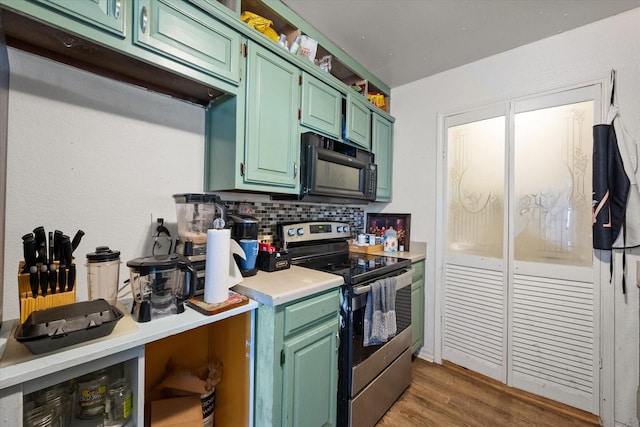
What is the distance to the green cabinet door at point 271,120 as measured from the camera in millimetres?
1380

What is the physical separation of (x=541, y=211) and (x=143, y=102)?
2585 millimetres

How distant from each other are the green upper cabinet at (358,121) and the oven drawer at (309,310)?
3.96ft

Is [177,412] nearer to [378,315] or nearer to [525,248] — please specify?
[378,315]

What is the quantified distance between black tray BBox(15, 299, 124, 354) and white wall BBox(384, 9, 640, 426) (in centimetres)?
226

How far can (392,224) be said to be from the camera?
2.59 m

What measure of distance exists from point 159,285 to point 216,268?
204 mm

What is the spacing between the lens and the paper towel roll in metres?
1.07

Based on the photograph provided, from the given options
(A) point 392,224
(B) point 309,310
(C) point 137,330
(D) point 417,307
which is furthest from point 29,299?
(A) point 392,224

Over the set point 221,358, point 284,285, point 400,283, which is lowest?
point 221,358

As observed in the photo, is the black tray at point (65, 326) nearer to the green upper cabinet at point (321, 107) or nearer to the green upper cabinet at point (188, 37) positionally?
the green upper cabinet at point (188, 37)

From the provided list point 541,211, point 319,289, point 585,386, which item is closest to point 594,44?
point 541,211

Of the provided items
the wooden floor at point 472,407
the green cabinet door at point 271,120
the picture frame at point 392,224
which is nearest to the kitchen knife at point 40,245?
the green cabinet door at point 271,120

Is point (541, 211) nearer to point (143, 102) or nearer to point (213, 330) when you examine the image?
point (213, 330)

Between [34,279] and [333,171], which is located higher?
[333,171]
